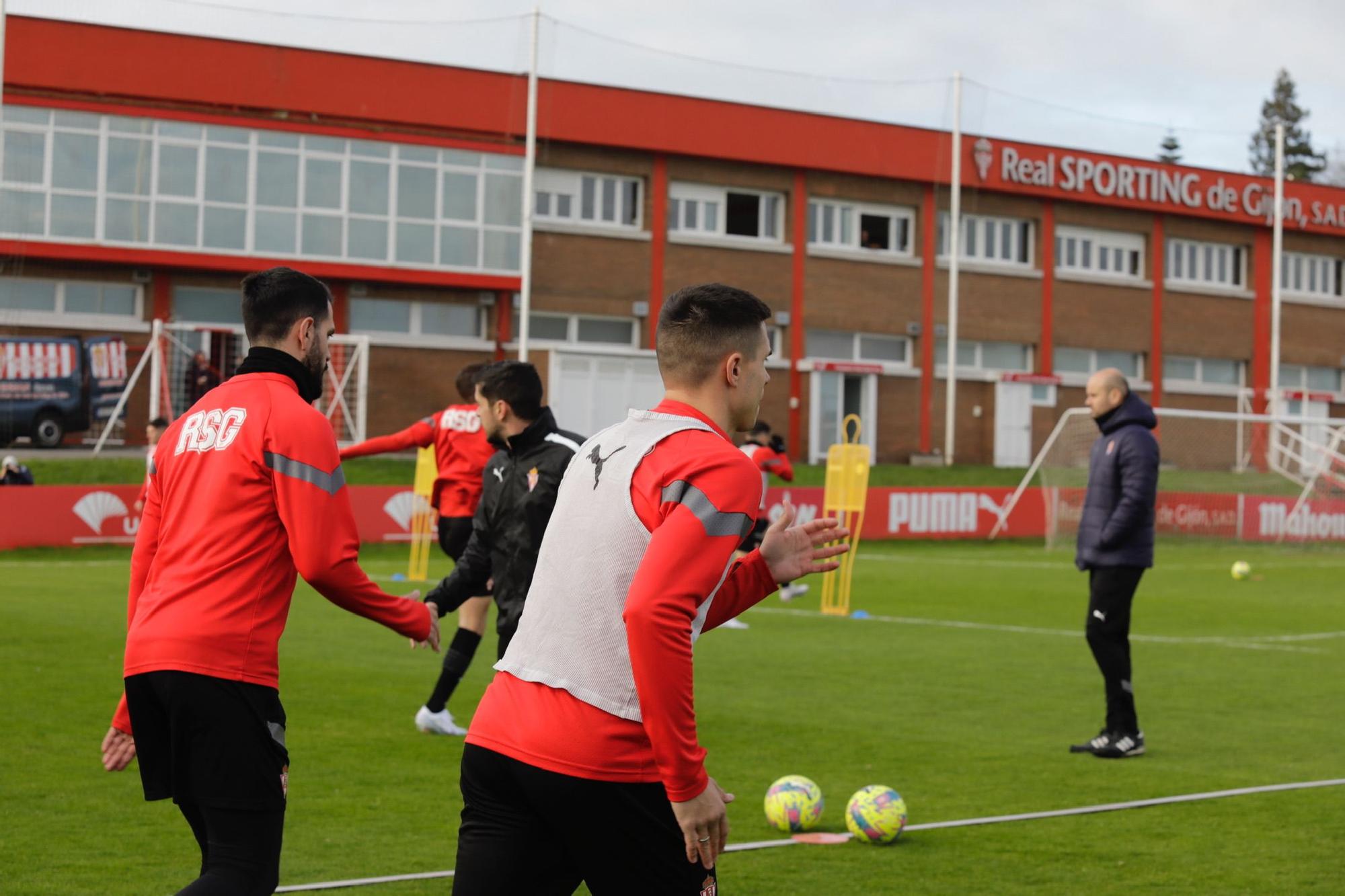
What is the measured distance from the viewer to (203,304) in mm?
37281

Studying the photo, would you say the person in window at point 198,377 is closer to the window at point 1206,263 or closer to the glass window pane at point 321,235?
the glass window pane at point 321,235

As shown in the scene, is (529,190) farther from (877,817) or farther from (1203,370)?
(877,817)

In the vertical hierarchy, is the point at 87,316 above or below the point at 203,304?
below

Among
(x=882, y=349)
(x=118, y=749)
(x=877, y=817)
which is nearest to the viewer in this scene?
(x=118, y=749)

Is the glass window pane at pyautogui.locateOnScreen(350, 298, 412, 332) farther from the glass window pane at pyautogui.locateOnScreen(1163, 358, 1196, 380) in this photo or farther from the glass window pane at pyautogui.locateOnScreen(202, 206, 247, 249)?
the glass window pane at pyautogui.locateOnScreen(1163, 358, 1196, 380)

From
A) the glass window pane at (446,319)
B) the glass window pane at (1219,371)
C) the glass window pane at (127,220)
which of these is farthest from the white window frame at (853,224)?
the glass window pane at (127,220)

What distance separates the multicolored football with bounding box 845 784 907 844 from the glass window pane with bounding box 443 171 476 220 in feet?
107

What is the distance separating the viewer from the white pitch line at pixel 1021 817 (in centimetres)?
624

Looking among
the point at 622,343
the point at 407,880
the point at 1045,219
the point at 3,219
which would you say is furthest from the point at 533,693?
the point at 1045,219

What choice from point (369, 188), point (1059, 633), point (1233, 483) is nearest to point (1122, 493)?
point (1059, 633)

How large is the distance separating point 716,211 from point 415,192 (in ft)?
29.4

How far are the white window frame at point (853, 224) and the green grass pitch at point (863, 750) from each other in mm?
27382

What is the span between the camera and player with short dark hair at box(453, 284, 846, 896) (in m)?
3.23

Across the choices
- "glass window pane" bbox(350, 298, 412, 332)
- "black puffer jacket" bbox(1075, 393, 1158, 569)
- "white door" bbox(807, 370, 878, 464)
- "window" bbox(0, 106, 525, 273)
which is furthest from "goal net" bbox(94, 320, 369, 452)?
"black puffer jacket" bbox(1075, 393, 1158, 569)
